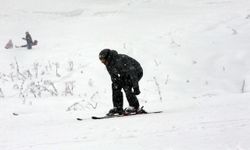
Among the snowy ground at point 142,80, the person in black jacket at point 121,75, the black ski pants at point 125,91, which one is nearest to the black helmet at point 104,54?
the person in black jacket at point 121,75

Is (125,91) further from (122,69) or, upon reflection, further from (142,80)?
(142,80)

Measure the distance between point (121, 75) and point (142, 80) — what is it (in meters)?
6.12

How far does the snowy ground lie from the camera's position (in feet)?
23.4

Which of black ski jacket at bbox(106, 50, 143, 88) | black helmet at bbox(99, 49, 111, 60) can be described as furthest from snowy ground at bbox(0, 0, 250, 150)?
black helmet at bbox(99, 49, 111, 60)

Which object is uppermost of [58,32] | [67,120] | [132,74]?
[58,32]

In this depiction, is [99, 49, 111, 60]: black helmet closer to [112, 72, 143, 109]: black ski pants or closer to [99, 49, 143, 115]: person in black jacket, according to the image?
[99, 49, 143, 115]: person in black jacket

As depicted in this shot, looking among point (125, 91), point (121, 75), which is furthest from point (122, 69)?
point (125, 91)

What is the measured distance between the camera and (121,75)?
945cm

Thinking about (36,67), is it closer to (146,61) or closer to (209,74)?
(146,61)

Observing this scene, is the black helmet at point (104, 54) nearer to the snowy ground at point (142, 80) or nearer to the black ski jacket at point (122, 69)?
the black ski jacket at point (122, 69)

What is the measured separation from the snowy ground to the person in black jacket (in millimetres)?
653

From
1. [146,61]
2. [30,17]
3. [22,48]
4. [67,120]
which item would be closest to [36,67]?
[146,61]

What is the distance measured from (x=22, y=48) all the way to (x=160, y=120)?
14968 millimetres

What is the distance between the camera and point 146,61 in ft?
57.4
